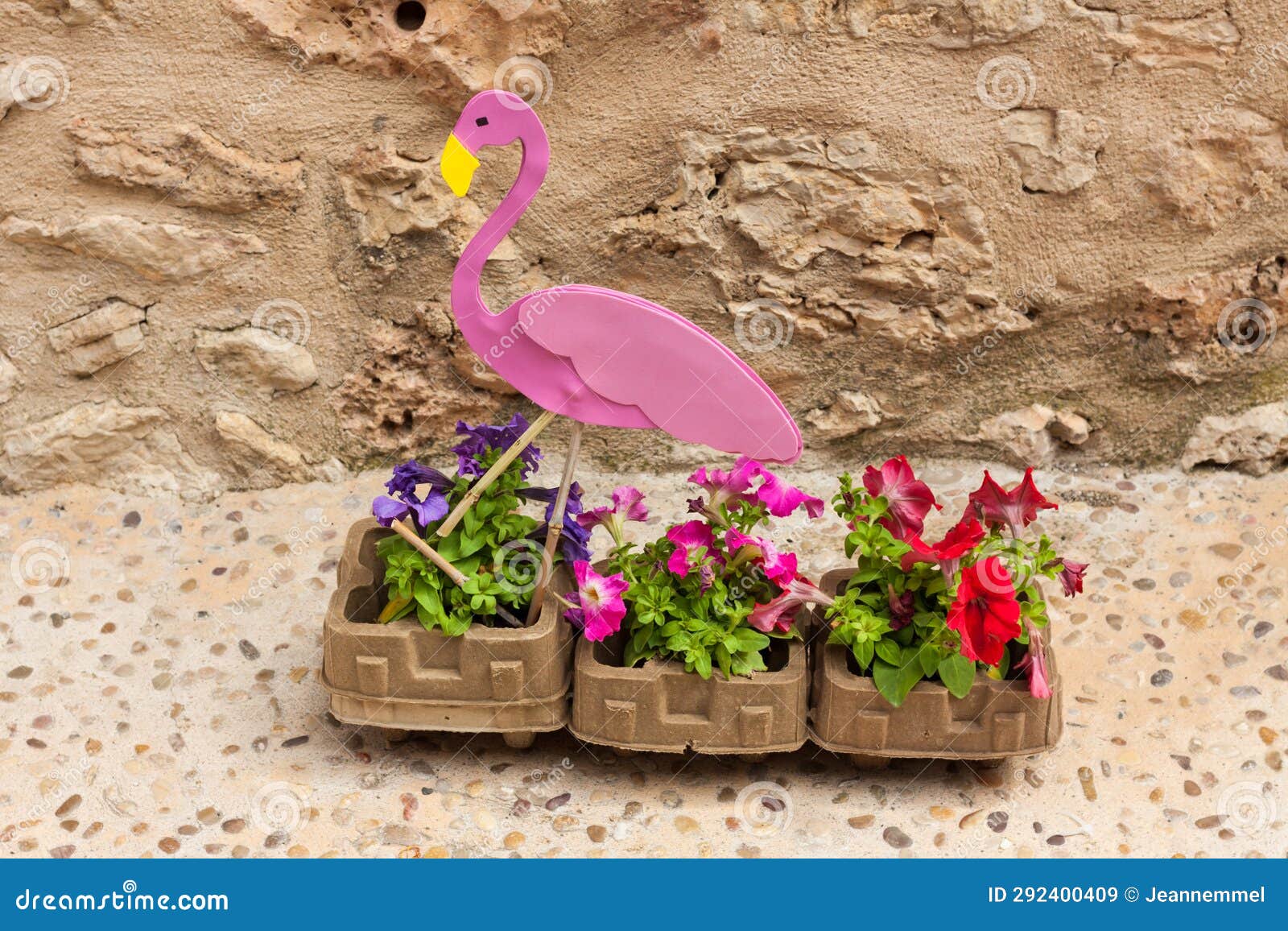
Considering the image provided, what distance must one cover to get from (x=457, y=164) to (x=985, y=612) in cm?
111

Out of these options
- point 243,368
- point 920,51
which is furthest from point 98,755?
point 920,51

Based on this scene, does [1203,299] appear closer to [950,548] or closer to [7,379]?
[950,548]

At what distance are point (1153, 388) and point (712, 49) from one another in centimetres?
129

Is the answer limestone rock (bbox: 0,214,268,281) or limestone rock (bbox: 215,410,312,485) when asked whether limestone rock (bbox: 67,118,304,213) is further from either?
limestone rock (bbox: 215,410,312,485)

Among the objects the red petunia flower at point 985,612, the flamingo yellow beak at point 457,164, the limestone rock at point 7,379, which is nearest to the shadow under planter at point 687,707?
the red petunia flower at point 985,612

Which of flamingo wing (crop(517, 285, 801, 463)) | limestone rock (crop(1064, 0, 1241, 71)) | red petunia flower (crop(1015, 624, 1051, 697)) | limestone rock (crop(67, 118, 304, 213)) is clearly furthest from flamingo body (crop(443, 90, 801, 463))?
limestone rock (crop(1064, 0, 1241, 71))

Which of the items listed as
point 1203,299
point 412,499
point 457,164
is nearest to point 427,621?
point 412,499

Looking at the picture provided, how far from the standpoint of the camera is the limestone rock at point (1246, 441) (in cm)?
316

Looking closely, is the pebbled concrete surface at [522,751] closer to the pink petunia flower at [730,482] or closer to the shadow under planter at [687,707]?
the shadow under planter at [687,707]

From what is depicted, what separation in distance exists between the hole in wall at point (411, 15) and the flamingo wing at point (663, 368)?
951mm

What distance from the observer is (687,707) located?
2316mm

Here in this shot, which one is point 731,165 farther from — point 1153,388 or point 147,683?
point 147,683

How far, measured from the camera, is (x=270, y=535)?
310cm

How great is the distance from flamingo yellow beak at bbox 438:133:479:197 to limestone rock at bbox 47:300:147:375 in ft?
3.91
